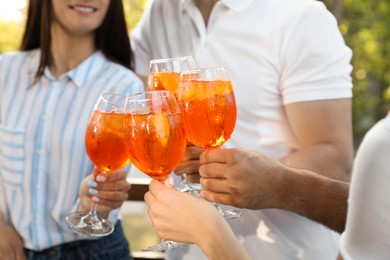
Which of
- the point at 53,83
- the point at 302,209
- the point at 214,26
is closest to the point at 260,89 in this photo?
the point at 214,26

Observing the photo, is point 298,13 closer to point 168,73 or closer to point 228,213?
point 168,73

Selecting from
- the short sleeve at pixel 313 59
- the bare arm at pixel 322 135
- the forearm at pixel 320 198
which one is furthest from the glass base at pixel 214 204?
the short sleeve at pixel 313 59

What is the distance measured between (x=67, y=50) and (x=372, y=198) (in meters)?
1.80

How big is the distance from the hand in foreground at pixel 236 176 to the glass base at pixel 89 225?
449 millimetres

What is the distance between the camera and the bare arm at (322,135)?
7.20 feet

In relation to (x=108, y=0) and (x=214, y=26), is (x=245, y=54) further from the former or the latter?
(x=108, y=0)

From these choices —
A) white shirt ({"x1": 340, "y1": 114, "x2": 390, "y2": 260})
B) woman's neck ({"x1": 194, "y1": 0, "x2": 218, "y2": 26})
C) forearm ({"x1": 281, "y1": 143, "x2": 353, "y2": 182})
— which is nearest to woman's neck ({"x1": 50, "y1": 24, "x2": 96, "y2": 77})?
woman's neck ({"x1": 194, "y1": 0, "x2": 218, "y2": 26})

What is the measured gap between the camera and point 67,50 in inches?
109

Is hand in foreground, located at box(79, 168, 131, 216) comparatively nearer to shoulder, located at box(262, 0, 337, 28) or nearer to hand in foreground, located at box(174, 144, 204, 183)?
hand in foreground, located at box(174, 144, 204, 183)

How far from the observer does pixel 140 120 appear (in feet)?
5.57

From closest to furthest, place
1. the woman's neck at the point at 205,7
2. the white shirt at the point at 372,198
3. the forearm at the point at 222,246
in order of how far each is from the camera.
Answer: the white shirt at the point at 372,198 < the forearm at the point at 222,246 < the woman's neck at the point at 205,7

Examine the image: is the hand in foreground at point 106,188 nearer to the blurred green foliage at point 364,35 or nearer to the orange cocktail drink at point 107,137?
the orange cocktail drink at point 107,137

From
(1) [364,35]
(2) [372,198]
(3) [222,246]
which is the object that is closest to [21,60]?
(3) [222,246]

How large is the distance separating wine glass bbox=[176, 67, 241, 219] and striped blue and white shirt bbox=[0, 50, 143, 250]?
32.1 inches
